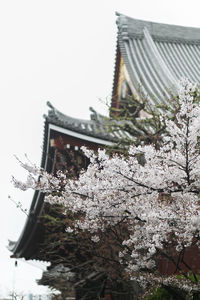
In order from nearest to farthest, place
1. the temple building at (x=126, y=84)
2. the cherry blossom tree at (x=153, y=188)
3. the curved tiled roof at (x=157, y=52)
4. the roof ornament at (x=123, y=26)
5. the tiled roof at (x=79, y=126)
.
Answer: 1. the cherry blossom tree at (x=153, y=188)
2. the tiled roof at (x=79, y=126)
3. the temple building at (x=126, y=84)
4. the curved tiled roof at (x=157, y=52)
5. the roof ornament at (x=123, y=26)

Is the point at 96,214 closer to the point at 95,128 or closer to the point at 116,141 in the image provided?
the point at 116,141

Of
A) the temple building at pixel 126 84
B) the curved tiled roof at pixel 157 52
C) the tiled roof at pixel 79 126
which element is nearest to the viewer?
the tiled roof at pixel 79 126

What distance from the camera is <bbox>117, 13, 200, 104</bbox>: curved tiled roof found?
13.7 m

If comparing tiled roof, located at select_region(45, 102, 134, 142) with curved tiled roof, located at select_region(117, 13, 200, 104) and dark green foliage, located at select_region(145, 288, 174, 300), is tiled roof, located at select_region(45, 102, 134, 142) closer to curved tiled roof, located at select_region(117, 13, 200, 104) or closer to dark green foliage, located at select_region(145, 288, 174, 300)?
curved tiled roof, located at select_region(117, 13, 200, 104)

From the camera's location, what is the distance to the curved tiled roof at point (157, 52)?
44.9ft

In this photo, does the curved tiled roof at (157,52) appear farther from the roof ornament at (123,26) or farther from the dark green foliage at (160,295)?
the dark green foliage at (160,295)

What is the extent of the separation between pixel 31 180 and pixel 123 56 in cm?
1125

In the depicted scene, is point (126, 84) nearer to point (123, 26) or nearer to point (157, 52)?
point (157, 52)

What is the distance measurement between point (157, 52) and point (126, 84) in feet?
5.37

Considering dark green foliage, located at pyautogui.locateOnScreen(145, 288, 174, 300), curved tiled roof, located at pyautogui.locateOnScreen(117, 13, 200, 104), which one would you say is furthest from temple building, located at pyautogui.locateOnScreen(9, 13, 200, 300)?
dark green foliage, located at pyautogui.locateOnScreen(145, 288, 174, 300)

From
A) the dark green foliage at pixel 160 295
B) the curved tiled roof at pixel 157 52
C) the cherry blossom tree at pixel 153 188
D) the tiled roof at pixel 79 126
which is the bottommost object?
the dark green foliage at pixel 160 295

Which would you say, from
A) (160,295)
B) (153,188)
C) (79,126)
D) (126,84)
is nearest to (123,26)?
(126,84)

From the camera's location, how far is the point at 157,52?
15266 millimetres

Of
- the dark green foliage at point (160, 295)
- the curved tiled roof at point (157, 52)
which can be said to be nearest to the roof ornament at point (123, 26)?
the curved tiled roof at point (157, 52)
